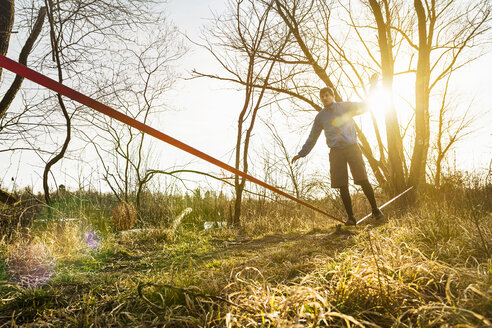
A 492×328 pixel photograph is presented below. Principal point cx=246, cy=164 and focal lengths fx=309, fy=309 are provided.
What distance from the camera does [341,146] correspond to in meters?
4.80

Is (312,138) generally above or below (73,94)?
above

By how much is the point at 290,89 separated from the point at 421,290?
24.3 ft

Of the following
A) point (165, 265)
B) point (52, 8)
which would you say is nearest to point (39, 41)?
point (52, 8)

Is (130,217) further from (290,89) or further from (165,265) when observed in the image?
(290,89)

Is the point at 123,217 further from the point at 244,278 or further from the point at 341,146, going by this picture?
the point at 244,278

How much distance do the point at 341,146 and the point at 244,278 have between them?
11.6 ft

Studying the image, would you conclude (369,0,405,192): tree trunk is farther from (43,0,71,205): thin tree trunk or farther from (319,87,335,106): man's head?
(43,0,71,205): thin tree trunk

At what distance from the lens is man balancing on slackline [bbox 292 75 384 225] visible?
4.77 m

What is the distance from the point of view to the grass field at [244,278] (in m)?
1.26

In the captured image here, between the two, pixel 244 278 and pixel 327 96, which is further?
pixel 327 96

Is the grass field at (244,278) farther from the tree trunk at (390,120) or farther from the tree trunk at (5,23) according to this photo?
the tree trunk at (390,120)

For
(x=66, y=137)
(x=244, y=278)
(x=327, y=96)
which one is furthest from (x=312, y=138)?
(x=66, y=137)

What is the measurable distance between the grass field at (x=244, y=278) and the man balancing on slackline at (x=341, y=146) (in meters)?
0.84

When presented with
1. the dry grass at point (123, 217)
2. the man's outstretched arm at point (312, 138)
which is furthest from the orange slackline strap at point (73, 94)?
the dry grass at point (123, 217)
